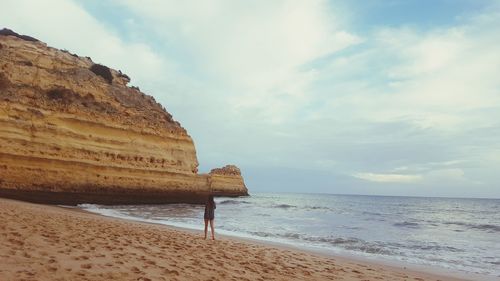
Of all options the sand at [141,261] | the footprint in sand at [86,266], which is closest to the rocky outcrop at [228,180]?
the sand at [141,261]

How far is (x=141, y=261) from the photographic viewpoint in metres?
6.40

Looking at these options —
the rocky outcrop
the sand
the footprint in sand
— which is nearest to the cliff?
the sand

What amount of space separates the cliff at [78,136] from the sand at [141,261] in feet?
43.0

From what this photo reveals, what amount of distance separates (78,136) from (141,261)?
18.9 m

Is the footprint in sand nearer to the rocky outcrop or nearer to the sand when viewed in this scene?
the sand

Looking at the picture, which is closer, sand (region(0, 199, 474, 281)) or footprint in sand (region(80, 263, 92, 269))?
sand (region(0, 199, 474, 281))

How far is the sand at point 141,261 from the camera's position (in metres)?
5.23

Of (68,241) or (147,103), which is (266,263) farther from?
(147,103)

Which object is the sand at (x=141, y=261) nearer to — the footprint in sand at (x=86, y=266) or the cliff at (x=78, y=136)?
the footprint in sand at (x=86, y=266)

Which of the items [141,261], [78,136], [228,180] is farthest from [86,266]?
[228,180]

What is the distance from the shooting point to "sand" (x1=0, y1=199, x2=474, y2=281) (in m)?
5.23

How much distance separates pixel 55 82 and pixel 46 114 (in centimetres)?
309

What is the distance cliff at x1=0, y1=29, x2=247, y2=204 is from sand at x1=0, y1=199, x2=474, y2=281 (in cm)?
1309

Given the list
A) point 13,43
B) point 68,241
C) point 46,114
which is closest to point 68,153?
point 46,114
